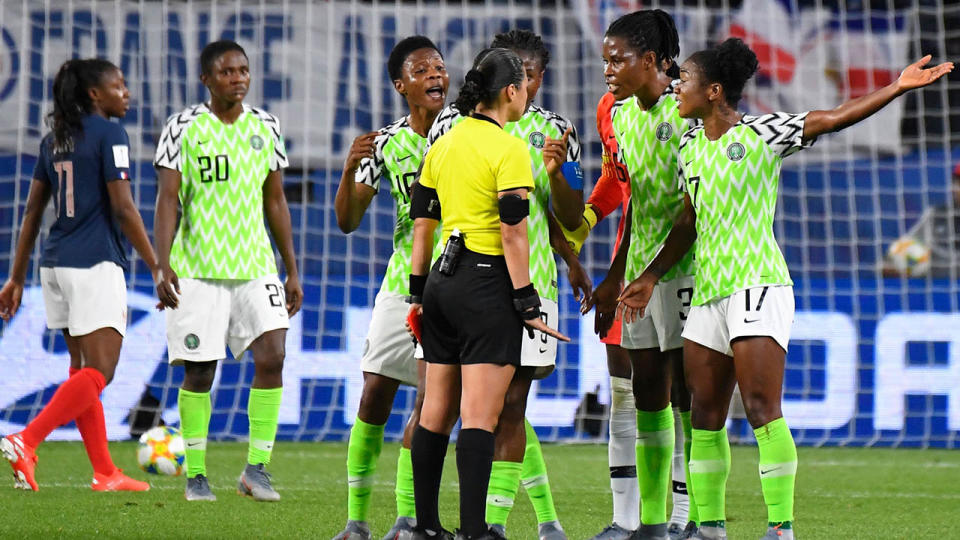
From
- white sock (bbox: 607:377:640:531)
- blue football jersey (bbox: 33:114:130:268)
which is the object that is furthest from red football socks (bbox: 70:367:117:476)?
white sock (bbox: 607:377:640:531)

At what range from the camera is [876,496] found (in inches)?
283

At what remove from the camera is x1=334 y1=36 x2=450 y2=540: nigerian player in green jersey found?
5125mm

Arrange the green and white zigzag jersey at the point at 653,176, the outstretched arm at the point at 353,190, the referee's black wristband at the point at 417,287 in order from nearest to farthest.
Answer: the referee's black wristband at the point at 417,287, the outstretched arm at the point at 353,190, the green and white zigzag jersey at the point at 653,176

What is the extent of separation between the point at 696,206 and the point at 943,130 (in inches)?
330

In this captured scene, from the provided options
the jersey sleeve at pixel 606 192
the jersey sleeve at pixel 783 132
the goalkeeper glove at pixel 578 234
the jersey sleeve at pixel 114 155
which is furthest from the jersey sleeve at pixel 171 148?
the jersey sleeve at pixel 783 132

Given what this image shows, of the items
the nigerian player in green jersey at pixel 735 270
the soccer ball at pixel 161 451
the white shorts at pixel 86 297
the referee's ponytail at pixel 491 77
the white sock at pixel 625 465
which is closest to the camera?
the referee's ponytail at pixel 491 77

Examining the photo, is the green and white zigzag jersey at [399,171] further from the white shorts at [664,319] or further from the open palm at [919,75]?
the open palm at [919,75]

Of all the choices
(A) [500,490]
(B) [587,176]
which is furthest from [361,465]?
(B) [587,176]

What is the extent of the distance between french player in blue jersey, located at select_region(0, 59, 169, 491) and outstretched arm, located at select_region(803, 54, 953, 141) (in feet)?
11.2

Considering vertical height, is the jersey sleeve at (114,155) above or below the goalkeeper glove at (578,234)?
above

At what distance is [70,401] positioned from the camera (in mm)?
6613

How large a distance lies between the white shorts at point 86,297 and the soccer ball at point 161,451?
118cm

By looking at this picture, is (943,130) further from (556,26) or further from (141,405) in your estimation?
(141,405)

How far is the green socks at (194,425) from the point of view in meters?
6.61
